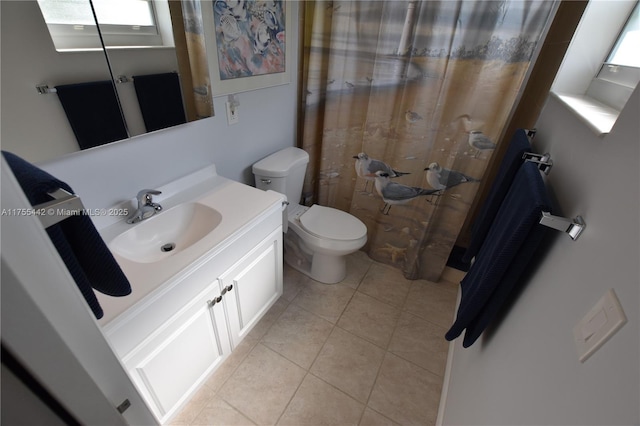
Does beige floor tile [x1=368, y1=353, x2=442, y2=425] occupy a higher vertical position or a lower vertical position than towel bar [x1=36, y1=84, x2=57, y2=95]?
lower

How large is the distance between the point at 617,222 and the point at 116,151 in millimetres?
1477

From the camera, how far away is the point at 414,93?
1.68 metres

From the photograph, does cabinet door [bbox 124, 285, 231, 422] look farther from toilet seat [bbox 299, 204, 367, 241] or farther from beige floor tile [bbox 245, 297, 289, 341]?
toilet seat [bbox 299, 204, 367, 241]

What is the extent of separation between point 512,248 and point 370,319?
124 cm

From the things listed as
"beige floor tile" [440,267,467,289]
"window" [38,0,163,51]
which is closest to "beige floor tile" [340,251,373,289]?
"beige floor tile" [440,267,467,289]

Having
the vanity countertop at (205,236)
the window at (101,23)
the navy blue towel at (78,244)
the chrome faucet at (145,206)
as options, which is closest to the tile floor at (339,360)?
the vanity countertop at (205,236)

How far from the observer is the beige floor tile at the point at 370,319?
5.71 feet

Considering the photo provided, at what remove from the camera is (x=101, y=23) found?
96 cm

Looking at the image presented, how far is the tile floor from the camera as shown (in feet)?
4.51

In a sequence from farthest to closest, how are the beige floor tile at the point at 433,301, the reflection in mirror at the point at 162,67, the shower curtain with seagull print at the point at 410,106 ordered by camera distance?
the beige floor tile at the point at 433,301, the shower curtain with seagull print at the point at 410,106, the reflection in mirror at the point at 162,67

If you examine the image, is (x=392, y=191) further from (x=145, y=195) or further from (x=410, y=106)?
(x=145, y=195)

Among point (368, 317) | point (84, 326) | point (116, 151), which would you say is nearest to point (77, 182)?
point (116, 151)

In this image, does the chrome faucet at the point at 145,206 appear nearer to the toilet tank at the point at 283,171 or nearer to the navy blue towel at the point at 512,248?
the toilet tank at the point at 283,171

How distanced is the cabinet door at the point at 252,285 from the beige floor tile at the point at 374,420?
0.72 meters
